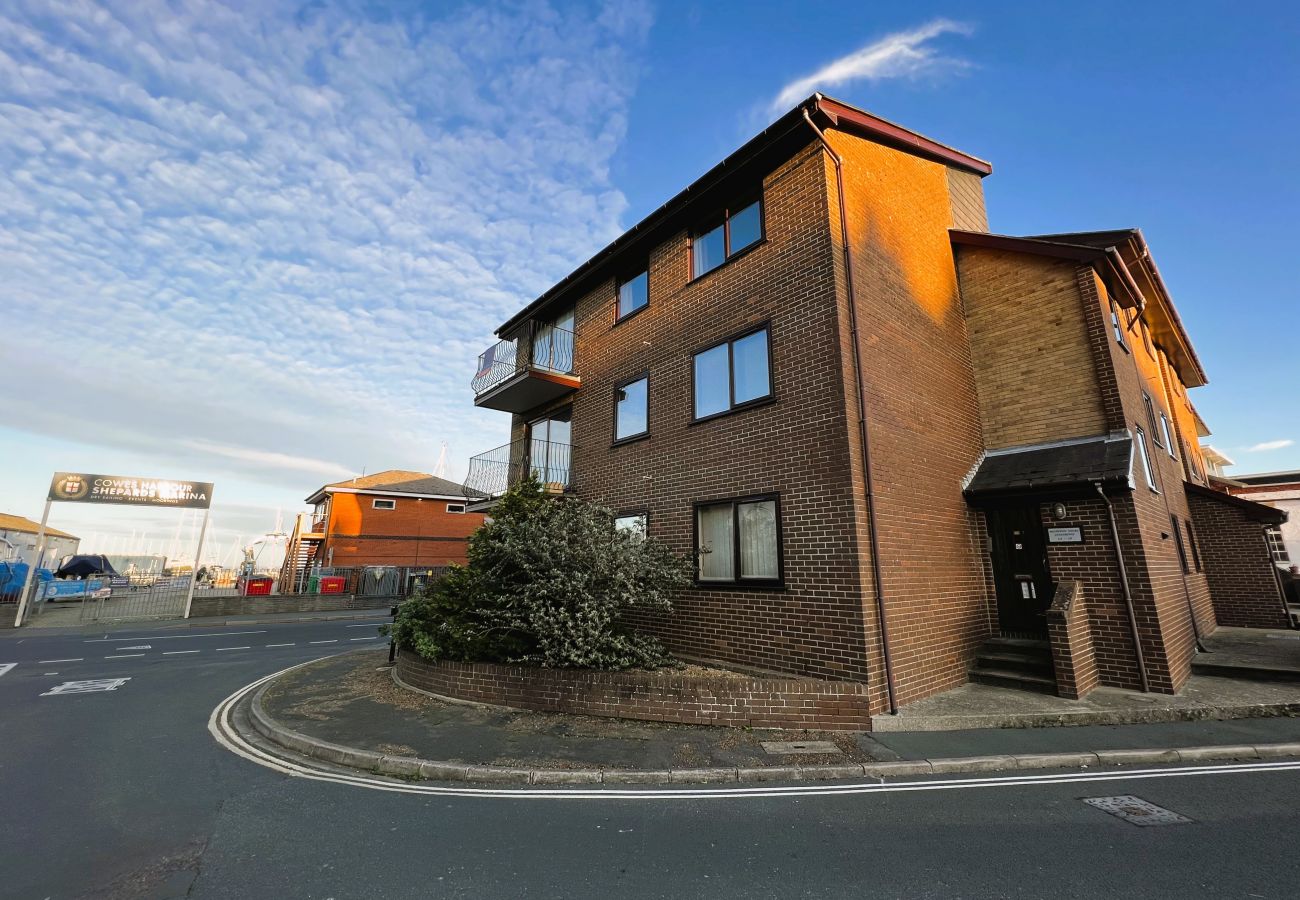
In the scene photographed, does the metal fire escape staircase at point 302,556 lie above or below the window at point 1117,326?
below

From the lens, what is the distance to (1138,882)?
362 cm

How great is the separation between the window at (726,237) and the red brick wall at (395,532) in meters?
23.6

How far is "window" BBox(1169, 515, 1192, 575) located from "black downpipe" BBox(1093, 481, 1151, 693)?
4357 millimetres

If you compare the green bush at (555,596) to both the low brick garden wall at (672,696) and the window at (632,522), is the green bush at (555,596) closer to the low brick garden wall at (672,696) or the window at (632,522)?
the low brick garden wall at (672,696)

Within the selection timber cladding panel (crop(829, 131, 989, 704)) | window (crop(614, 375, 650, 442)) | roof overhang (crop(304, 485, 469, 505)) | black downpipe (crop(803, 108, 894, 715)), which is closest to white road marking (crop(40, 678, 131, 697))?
window (crop(614, 375, 650, 442))

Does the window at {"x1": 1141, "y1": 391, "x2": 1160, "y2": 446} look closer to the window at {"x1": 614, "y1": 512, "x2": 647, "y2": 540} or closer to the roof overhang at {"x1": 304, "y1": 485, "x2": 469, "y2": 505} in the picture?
the window at {"x1": 614, "y1": 512, "x2": 647, "y2": 540}

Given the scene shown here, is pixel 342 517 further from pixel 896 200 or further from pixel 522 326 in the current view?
pixel 896 200

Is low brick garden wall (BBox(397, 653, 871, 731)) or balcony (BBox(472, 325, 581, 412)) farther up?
balcony (BBox(472, 325, 581, 412))

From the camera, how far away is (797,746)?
6336mm

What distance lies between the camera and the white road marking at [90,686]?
984cm

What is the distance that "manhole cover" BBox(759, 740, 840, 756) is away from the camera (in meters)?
6.16

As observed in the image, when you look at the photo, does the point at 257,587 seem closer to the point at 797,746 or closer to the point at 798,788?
the point at 797,746

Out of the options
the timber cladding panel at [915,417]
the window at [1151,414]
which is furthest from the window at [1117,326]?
the timber cladding panel at [915,417]

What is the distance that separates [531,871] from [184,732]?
255 inches
